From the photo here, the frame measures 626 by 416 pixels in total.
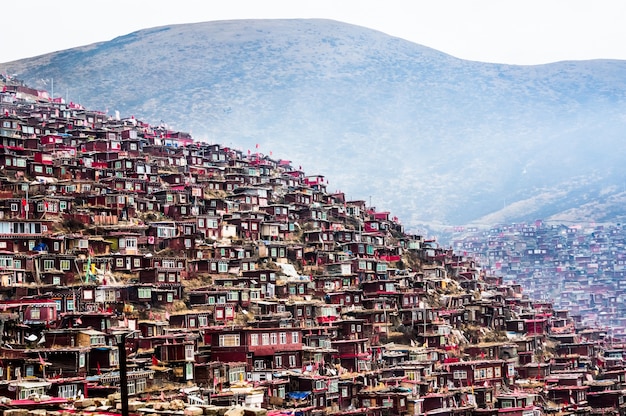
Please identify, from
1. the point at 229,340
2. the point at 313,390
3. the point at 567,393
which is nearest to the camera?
the point at 313,390

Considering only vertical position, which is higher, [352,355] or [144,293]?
[144,293]

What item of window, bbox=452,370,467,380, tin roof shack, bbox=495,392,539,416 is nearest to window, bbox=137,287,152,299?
window, bbox=452,370,467,380

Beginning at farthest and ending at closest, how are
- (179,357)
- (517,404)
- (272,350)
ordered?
(517,404) < (272,350) < (179,357)

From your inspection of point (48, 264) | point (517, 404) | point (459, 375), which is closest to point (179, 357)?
point (48, 264)

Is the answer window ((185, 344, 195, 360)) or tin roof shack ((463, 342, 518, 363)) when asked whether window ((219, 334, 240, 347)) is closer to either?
window ((185, 344, 195, 360))

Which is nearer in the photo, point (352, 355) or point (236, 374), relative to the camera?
point (236, 374)

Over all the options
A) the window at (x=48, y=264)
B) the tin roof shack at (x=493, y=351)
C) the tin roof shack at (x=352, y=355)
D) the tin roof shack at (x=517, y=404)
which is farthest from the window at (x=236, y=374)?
the tin roof shack at (x=493, y=351)

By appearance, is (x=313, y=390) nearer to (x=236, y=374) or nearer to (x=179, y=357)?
(x=236, y=374)
